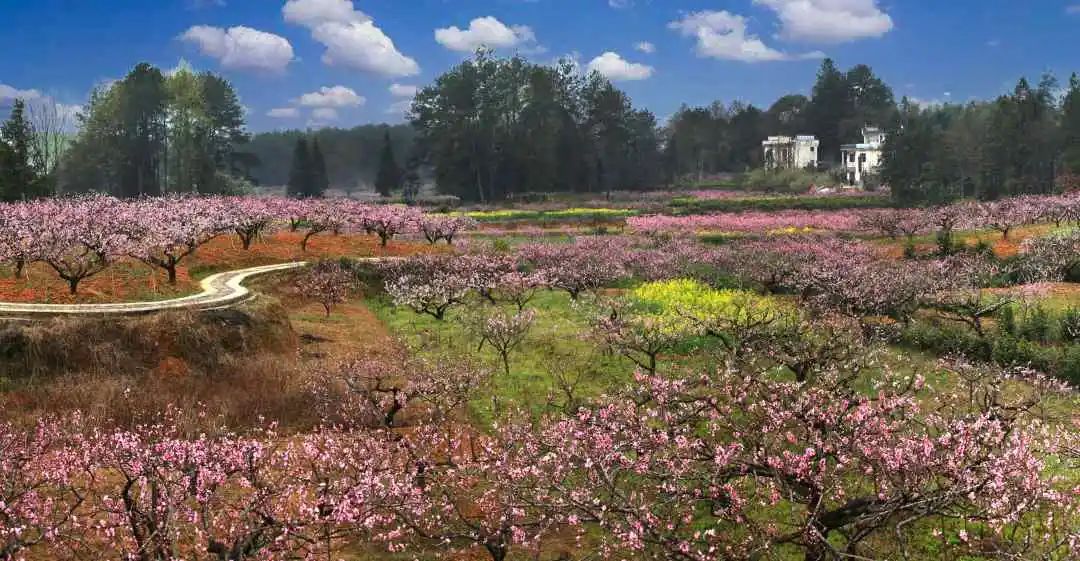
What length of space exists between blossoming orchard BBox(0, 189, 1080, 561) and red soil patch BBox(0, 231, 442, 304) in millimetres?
700

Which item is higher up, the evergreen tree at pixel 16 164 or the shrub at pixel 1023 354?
the evergreen tree at pixel 16 164

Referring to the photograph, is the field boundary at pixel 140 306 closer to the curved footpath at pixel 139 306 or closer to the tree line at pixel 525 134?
the curved footpath at pixel 139 306

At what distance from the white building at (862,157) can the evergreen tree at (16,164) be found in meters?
98.3

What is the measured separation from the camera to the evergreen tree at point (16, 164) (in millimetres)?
59250

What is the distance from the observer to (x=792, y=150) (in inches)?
4830

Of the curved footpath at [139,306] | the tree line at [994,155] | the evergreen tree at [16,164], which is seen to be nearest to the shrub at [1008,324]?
the curved footpath at [139,306]

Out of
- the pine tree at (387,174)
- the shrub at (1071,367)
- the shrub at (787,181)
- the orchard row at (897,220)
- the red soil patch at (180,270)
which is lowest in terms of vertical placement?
the shrub at (1071,367)

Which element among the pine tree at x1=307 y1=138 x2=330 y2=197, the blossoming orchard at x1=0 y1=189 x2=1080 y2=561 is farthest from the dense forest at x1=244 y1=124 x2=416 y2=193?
the blossoming orchard at x1=0 y1=189 x2=1080 y2=561

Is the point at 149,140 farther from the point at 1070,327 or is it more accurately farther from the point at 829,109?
the point at 829,109

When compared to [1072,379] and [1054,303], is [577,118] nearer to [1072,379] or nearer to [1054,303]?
[1054,303]

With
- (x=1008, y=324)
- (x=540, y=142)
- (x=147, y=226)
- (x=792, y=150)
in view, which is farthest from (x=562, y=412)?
(x=792, y=150)

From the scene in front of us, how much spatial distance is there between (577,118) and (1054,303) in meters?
90.8

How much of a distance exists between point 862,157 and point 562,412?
115 meters

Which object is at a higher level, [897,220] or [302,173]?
[302,173]
